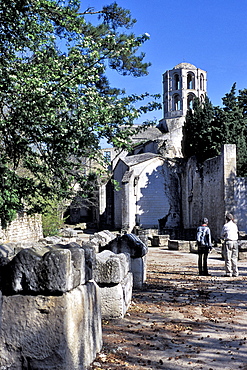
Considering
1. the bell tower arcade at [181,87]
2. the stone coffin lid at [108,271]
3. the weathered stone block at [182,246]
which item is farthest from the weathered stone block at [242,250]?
the bell tower arcade at [181,87]

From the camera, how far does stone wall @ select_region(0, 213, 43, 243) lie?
1585cm

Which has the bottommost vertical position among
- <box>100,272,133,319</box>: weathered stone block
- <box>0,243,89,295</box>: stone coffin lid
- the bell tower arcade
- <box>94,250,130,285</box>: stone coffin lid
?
<box>100,272,133,319</box>: weathered stone block

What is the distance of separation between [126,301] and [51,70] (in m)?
4.97

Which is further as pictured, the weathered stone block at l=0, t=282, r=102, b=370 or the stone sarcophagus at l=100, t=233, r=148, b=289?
the stone sarcophagus at l=100, t=233, r=148, b=289

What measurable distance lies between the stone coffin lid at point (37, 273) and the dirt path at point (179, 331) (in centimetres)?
85

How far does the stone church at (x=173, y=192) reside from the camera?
2559 cm

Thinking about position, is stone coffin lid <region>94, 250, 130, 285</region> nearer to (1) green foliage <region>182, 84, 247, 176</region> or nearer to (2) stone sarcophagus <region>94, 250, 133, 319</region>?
(2) stone sarcophagus <region>94, 250, 133, 319</region>

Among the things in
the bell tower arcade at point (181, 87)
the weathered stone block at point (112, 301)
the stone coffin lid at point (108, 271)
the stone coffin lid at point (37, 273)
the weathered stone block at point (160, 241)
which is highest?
the bell tower arcade at point (181, 87)

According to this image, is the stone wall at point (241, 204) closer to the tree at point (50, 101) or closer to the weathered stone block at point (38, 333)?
the tree at point (50, 101)

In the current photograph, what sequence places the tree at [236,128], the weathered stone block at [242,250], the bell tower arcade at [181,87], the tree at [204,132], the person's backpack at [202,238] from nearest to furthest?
1. the person's backpack at [202,238]
2. the weathered stone block at [242,250]
3. the tree at [236,128]
4. the tree at [204,132]
5. the bell tower arcade at [181,87]

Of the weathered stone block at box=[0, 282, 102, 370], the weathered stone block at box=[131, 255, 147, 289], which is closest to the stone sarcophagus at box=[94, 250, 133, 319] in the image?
the weathered stone block at box=[0, 282, 102, 370]

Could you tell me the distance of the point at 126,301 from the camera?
5.71m

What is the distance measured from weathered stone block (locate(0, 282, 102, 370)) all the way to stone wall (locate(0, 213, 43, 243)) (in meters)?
12.5

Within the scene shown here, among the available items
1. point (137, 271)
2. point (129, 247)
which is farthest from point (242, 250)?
point (129, 247)
